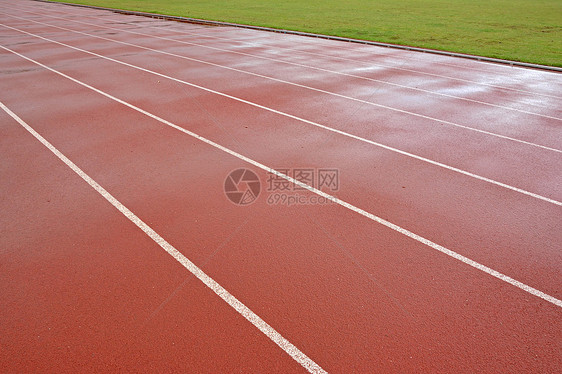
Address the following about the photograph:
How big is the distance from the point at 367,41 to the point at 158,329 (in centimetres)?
1913

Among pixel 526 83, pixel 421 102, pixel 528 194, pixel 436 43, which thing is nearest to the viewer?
pixel 528 194

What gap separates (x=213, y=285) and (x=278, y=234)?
124 cm

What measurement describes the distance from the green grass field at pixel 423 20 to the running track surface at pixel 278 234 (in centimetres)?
889

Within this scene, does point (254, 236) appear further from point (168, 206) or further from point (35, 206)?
point (35, 206)

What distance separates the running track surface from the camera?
3.83 m

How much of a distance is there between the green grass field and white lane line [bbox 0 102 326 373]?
16386 mm

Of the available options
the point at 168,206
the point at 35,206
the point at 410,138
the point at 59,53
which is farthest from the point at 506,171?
the point at 59,53

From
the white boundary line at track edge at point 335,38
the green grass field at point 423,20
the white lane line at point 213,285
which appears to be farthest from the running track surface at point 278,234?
the green grass field at point 423,20

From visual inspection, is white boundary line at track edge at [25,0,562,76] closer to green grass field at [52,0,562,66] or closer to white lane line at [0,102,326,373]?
green grass field at [52,0,562,66]

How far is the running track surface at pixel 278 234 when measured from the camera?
3826 mm

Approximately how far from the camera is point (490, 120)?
9695 millimetres

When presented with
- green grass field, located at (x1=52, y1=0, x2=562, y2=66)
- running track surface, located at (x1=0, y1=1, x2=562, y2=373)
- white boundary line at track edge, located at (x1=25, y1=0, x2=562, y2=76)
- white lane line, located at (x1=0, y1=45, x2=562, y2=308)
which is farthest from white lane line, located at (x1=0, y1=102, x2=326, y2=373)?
green grass field, located at (x1=52, y1=0, x2=562, y2=66)

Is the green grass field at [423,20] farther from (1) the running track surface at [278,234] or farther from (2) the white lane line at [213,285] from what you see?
(2) the white lane line at [213,285]

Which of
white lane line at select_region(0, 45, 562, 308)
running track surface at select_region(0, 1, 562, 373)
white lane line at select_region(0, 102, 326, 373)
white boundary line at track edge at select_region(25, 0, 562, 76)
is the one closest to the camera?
white lane line at select_region(0, 102, 326, 373)
